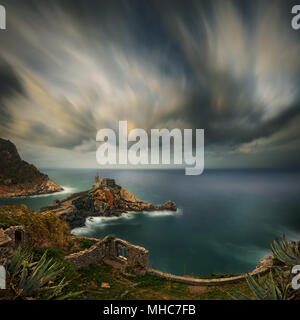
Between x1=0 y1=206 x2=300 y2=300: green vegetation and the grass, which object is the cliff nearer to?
x1=0 y1=206 x2=300 y2=300: green vegetation

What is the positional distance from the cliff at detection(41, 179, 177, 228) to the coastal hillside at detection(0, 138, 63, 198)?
15.1 ft

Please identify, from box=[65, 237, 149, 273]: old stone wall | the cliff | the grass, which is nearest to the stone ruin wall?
box=[65, 237, 149, 273]: old stone wall

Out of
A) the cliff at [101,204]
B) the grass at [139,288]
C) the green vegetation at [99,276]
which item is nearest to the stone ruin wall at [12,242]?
the green vegetation at [99,276]

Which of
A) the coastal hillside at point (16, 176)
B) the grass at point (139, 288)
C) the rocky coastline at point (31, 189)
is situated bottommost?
the grass at point (139, 288)

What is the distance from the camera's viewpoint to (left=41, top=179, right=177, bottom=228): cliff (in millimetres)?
26516

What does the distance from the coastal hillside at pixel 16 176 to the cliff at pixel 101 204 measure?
4603mm

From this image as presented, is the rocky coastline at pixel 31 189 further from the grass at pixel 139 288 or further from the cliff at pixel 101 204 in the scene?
the grass at pixel 139 288

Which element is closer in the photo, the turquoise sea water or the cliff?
the turquoise sea water

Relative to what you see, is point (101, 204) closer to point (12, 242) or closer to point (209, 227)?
point (209, 227)

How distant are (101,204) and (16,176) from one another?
17.0m

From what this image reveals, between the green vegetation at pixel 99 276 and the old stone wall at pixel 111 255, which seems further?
the old stone wall at pixel 111 255

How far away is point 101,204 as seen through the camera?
32281 mm

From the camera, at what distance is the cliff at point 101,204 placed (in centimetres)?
2652
